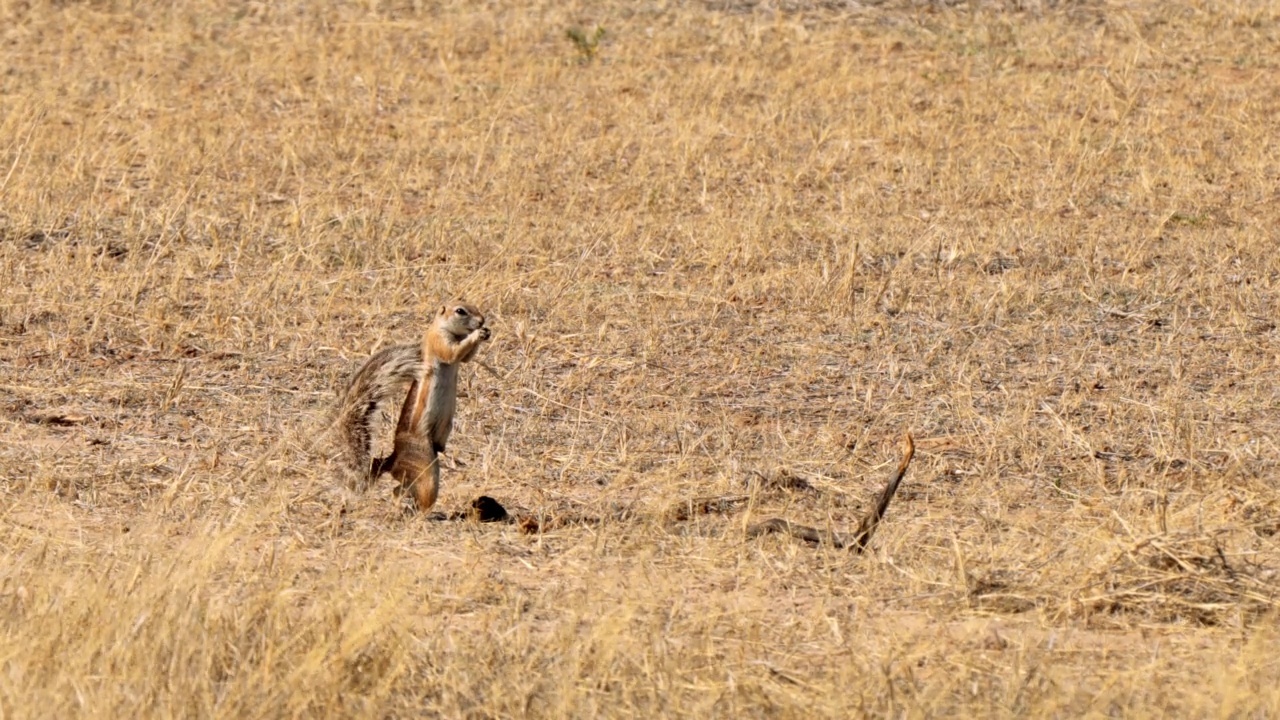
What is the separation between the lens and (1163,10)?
15648 millimetres

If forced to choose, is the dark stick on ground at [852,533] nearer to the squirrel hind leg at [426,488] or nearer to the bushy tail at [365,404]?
the squirrel hind leg at [426,488]

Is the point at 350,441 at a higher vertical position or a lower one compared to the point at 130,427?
higher

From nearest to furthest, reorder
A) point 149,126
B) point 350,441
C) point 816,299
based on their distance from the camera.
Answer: point 350,441, point 816,299, point 149,126

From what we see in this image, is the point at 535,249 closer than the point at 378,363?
No

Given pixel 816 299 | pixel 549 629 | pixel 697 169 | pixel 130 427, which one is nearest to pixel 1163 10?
pixel 697 169

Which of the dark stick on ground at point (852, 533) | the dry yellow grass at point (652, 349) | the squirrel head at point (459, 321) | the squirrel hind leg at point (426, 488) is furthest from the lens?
the squirrel head at point (459, 321)

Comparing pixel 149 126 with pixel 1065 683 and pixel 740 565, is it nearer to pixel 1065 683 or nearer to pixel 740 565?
pixel 740 565

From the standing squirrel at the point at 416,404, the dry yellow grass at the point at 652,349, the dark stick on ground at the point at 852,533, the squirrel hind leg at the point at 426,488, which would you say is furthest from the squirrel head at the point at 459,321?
the dark stick on ground at the point at 852,533

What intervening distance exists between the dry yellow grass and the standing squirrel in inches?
5.8

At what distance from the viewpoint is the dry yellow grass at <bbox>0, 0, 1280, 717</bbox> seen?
4.42 m

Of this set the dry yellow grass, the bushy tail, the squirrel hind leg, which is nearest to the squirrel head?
the bushy tail

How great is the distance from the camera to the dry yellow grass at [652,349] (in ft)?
14.5

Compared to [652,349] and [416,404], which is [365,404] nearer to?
[416,404]

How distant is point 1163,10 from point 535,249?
8.43 metres
